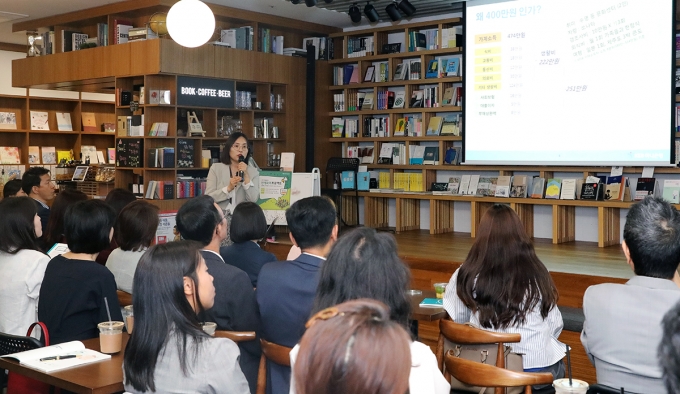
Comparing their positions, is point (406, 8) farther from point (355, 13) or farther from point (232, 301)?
point (232, 301)

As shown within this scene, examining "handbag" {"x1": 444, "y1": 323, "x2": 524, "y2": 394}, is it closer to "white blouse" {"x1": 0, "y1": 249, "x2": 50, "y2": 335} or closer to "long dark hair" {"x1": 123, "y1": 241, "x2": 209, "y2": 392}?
"long dark hair" {"x1": 123, "y1": 241, "x2": 209, "y2": 392}

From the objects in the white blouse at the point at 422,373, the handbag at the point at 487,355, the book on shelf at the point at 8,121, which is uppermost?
the book on shelf at the point at 8,121

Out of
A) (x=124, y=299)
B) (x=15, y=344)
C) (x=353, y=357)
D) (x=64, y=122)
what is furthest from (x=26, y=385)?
(x=64, y=122)

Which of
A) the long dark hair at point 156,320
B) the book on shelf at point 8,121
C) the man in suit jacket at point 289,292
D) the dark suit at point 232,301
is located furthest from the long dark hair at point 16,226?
the book on shelf at point 8,121

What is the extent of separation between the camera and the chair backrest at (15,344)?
2787mm

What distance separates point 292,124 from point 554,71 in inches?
138

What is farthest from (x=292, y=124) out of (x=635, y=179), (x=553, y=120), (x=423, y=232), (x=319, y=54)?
(x=635, y=179)

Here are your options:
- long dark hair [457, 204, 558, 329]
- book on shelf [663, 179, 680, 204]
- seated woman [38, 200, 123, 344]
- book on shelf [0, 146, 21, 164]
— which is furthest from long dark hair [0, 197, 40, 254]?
book on shelf [0, 146, 21, 164]

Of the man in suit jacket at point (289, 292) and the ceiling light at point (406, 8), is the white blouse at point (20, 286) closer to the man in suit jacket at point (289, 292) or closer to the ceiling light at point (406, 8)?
the man in suit jacket at point (289, 292)

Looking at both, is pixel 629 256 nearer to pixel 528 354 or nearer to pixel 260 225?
pixel 528 354

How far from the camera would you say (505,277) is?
3.05m

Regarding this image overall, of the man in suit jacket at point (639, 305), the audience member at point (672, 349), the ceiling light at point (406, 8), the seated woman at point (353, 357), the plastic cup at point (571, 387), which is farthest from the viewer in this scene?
the ceiling light at point (406, 8)

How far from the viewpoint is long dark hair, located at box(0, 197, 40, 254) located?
3488 mm

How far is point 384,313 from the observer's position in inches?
47.5
